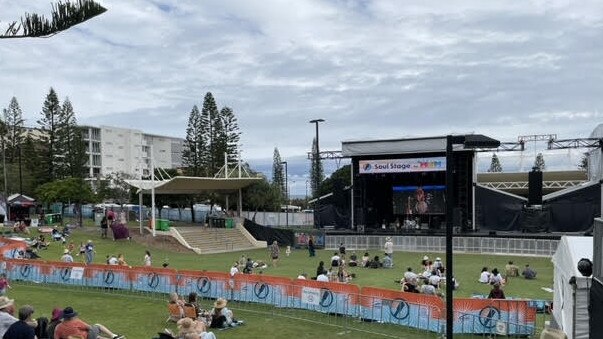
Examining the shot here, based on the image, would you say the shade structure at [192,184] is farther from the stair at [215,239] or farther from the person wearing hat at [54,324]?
the person wearing hat at [54,324]

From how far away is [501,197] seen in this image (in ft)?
138

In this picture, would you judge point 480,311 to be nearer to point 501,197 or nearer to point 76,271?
point 76,271

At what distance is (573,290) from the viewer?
1019cm

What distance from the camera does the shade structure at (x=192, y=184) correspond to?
43.9 meters

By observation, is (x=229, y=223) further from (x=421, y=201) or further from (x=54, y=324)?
(x=54, y=324)

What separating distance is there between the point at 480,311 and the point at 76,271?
15.2 meters

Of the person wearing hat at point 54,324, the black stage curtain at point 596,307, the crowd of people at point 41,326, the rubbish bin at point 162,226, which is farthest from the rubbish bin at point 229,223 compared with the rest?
the black stage curtain at point 596,307

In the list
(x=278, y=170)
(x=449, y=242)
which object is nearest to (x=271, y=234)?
(x=449, y=242)

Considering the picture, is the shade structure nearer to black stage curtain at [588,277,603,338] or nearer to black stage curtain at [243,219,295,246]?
black stage curtain at [243,219,295,246]

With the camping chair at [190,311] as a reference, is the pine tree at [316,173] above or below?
above

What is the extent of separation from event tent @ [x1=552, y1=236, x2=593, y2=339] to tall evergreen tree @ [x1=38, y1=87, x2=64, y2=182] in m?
63.3

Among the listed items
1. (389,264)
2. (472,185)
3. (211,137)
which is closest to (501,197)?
(472,185)

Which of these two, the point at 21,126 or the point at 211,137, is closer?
the point at 211,137

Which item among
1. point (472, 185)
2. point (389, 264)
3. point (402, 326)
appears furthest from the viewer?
point (472, 185)
